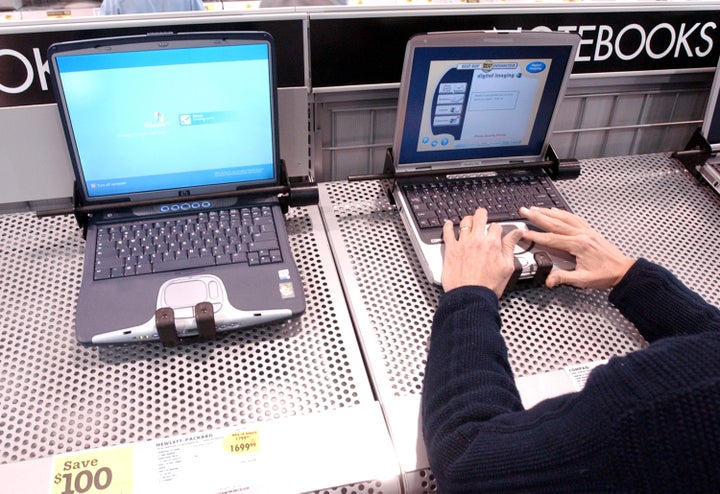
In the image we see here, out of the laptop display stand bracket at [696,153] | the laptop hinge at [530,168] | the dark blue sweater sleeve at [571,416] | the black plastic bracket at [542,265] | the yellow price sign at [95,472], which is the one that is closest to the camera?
the dark blue sweater sleeve at [571,416]

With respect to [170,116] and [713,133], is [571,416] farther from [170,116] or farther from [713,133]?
[713,133]

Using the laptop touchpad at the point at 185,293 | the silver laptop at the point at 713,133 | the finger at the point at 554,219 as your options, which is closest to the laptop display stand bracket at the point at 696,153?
the silver laptop at the point at 713,133

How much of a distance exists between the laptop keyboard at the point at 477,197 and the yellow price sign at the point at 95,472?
0.57 meters

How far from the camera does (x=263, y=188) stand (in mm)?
976

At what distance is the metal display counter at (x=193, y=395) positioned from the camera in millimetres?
695

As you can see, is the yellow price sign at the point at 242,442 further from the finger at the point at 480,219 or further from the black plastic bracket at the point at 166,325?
the finger at the point at 480,219

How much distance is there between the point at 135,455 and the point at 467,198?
665 mm

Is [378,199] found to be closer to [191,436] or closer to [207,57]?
[207,57]

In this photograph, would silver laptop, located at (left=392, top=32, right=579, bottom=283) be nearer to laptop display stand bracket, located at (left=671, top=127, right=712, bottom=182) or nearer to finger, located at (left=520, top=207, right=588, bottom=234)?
finger, located at (left=520, top=207, right=588, bottom=234)

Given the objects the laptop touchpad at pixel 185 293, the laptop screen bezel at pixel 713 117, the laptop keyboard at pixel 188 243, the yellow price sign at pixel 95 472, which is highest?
the laptop screen bezel at pixel 713 117

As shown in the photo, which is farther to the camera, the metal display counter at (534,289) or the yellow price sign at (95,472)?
the metal display counter at (534,289)

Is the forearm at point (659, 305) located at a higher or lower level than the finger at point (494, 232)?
lower

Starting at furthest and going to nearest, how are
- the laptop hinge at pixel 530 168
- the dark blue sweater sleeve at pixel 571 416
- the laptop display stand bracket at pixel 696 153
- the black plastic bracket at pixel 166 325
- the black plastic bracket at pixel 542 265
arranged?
the laptop display stand bracket at pixel 696 153 → the laptop hinge at pixel 530 168 → the black plastic bracket at pixel 542 265 → the black plastic bracket at pixel 166 325 → the dark blue sweater sleeve at pixel 571 416

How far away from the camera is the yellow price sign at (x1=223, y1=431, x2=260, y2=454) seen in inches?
27.7
